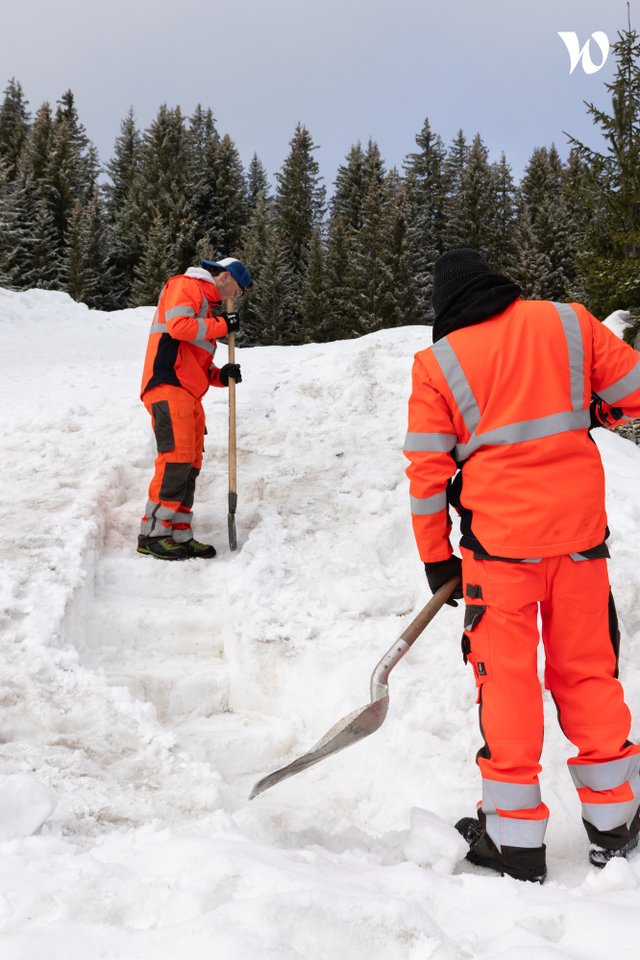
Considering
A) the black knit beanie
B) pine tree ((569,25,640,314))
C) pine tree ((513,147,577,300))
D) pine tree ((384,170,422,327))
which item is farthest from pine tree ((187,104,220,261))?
the black knit beanie

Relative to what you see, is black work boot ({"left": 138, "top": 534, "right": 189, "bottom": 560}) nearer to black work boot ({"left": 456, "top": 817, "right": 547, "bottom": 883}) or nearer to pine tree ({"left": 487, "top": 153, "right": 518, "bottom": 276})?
black work boot ({"left": 456, "top": 817, "right": 547, "bottom": 883})

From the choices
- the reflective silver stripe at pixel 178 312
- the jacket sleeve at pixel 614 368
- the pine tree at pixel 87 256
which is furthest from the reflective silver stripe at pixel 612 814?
the pine tree at pixel 87 256

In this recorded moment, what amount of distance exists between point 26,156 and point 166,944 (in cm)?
4464

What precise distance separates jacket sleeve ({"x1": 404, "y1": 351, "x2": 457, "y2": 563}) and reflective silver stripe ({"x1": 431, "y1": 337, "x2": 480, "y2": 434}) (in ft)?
0.19

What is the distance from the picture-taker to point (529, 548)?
90.5 inches

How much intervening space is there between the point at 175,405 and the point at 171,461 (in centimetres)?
39

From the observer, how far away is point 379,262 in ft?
111

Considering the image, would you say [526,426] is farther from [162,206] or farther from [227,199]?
[227,199]

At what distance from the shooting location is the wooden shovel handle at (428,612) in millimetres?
2578

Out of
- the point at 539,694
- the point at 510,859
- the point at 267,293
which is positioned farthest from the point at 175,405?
the point at 267,293

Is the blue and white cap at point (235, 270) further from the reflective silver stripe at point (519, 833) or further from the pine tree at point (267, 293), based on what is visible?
the pine tree at point (267, 293)

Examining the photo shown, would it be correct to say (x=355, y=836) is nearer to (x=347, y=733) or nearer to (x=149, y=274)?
(x=347, y=733)

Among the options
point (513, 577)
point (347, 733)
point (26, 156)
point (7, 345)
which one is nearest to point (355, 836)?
point (347, 733)

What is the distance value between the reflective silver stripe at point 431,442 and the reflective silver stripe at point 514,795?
44.4 inches
